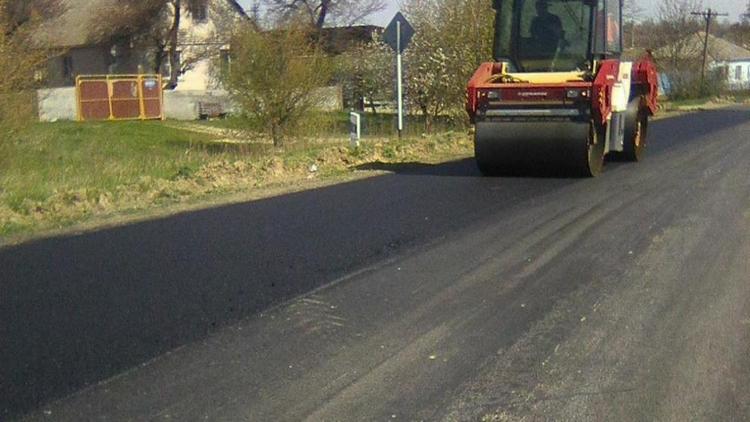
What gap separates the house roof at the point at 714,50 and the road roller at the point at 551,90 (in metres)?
49.4

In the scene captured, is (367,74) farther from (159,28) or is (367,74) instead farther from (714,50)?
(714,50)

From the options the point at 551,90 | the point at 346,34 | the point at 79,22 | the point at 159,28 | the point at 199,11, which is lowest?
the point at 551,90

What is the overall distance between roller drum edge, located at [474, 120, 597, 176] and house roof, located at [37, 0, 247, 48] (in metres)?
41.1

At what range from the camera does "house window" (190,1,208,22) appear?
54934mm

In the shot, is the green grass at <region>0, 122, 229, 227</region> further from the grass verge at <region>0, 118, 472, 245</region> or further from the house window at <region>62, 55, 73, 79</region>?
the house window at <region>62, 55, 73, 79</region>

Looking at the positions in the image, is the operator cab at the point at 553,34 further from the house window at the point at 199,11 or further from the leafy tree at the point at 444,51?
the house window at the point at 199,11

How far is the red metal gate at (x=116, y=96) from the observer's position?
139 ft

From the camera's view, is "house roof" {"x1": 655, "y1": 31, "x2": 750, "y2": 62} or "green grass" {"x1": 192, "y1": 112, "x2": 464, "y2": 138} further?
"house roof" {"x1": 655, "y1": 31, "x2": 750, "y2": 62}

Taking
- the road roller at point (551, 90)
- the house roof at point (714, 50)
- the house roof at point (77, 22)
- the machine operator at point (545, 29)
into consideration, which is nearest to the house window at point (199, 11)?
the house roof at point (77, 22)

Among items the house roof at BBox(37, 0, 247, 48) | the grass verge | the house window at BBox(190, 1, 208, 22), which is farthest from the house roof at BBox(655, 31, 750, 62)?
the grass verge

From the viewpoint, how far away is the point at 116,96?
42.8 meters

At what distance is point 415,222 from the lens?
10.9 m

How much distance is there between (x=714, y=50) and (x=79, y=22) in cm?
5048

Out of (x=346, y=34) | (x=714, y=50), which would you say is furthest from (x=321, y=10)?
(x=714, y=50)
